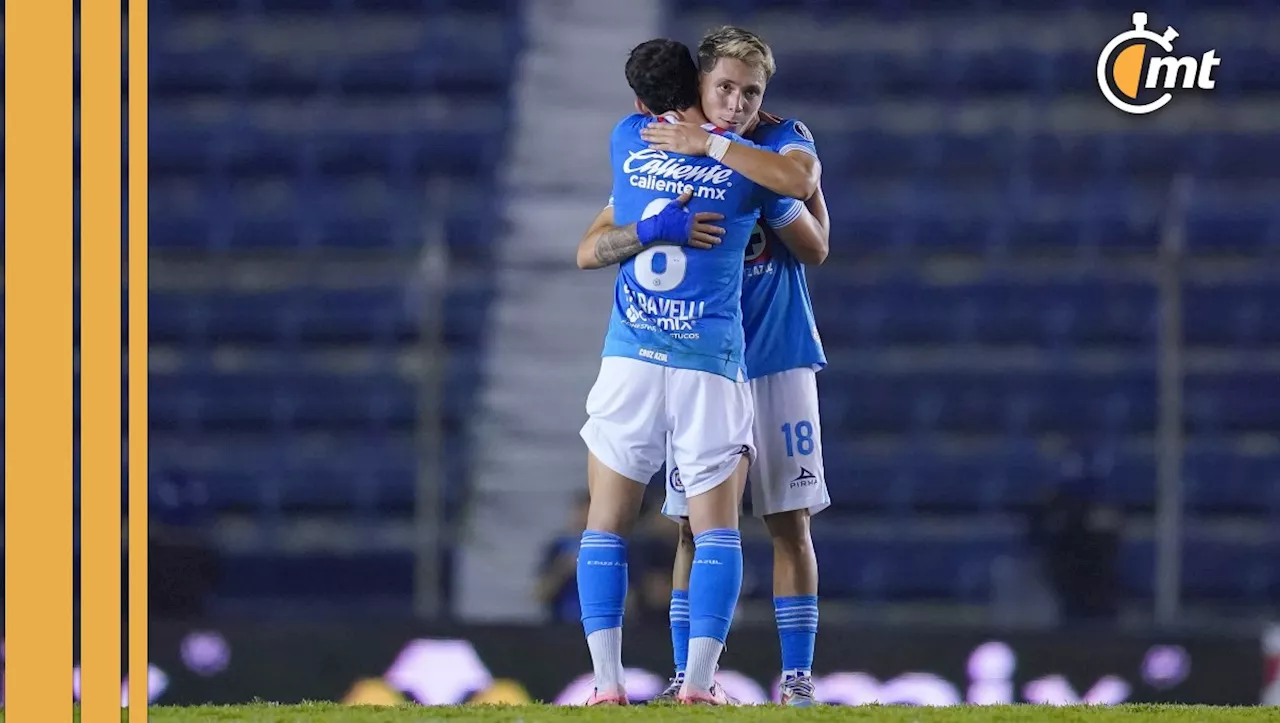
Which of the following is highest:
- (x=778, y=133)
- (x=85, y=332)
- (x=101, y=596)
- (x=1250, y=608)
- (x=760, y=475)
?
(x=778, y=133)

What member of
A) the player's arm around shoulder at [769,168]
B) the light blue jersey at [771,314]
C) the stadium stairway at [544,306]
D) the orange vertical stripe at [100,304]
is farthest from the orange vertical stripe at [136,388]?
the stadium stairway at [544,306]

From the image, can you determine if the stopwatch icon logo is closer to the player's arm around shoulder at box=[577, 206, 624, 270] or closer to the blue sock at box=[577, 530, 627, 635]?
the player's arm around shoulder at box=[577, 206, 624, 270]

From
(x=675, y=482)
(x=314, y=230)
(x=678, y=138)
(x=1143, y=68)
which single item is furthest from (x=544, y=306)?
(x=678, y=138)

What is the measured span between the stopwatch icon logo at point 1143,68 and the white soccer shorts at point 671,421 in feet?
20.5

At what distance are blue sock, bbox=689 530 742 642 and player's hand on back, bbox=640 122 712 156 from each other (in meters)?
0.73

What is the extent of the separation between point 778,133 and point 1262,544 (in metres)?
5.23

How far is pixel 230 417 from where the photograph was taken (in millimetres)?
8680

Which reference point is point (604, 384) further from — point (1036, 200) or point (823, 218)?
point (1036, 200)

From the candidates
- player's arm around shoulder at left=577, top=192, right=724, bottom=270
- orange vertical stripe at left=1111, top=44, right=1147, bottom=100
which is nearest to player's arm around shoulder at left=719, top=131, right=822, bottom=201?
player's arm around shoulder at left=577, top=192, right=724, bottom=270

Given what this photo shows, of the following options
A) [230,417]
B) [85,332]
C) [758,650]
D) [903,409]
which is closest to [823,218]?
[85,332]

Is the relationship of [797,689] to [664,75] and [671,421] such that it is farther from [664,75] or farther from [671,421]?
[664,75]

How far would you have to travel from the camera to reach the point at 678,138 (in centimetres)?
357

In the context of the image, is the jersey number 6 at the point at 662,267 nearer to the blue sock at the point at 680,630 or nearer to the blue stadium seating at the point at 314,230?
the blue sock at the point at 680,630

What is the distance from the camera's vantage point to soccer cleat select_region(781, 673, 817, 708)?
155 inches
